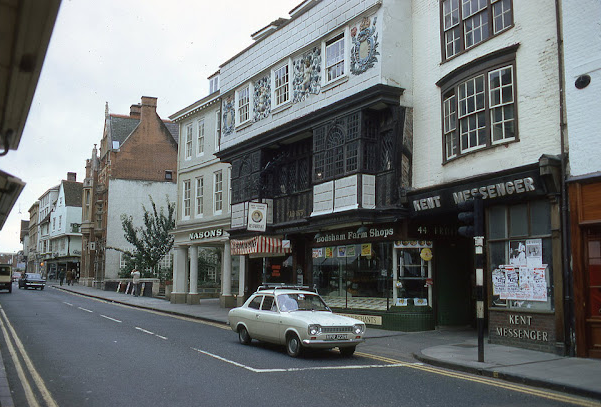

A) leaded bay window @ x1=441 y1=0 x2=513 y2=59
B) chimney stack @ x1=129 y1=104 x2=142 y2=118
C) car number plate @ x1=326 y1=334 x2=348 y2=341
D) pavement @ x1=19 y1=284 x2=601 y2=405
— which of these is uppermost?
chimney stack @ x1=129 y1=104 x2=142 y2=118

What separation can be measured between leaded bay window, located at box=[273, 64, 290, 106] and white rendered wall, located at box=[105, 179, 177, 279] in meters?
32.3

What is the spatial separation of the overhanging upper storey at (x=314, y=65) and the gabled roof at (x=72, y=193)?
61.7 meters

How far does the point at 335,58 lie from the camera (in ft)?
65.1

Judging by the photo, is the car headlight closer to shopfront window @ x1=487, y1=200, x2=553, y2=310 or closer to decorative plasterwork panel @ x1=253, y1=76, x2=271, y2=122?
shopfront window @ x1=487, y1=200, x2=553, y2=310

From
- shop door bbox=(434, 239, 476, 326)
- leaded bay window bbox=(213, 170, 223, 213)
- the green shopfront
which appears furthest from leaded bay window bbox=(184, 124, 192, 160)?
shop door bbox=(434, 239, 476, 326)

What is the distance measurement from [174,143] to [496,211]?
4490 cm

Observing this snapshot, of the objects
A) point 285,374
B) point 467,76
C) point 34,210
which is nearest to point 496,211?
point 467,76

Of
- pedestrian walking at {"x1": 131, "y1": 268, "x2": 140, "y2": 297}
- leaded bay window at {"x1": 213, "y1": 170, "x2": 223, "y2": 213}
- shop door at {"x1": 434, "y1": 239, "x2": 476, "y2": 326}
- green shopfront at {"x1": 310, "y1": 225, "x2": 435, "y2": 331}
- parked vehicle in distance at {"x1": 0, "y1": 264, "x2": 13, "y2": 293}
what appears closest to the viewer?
green shopfront at {"x1": 310, "y1": 225, "x2": 435, "y2": 331}

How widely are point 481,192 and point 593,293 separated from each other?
3626mm

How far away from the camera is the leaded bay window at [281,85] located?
22500 mm

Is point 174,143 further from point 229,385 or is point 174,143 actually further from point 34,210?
point 34,210

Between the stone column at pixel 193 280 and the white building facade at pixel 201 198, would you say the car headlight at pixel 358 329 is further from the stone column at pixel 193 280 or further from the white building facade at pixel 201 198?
the stone column at pixel 193 280

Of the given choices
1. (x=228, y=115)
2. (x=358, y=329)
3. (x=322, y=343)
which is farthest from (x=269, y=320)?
(x=228, y=115)

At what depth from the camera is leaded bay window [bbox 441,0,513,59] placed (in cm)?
1482
